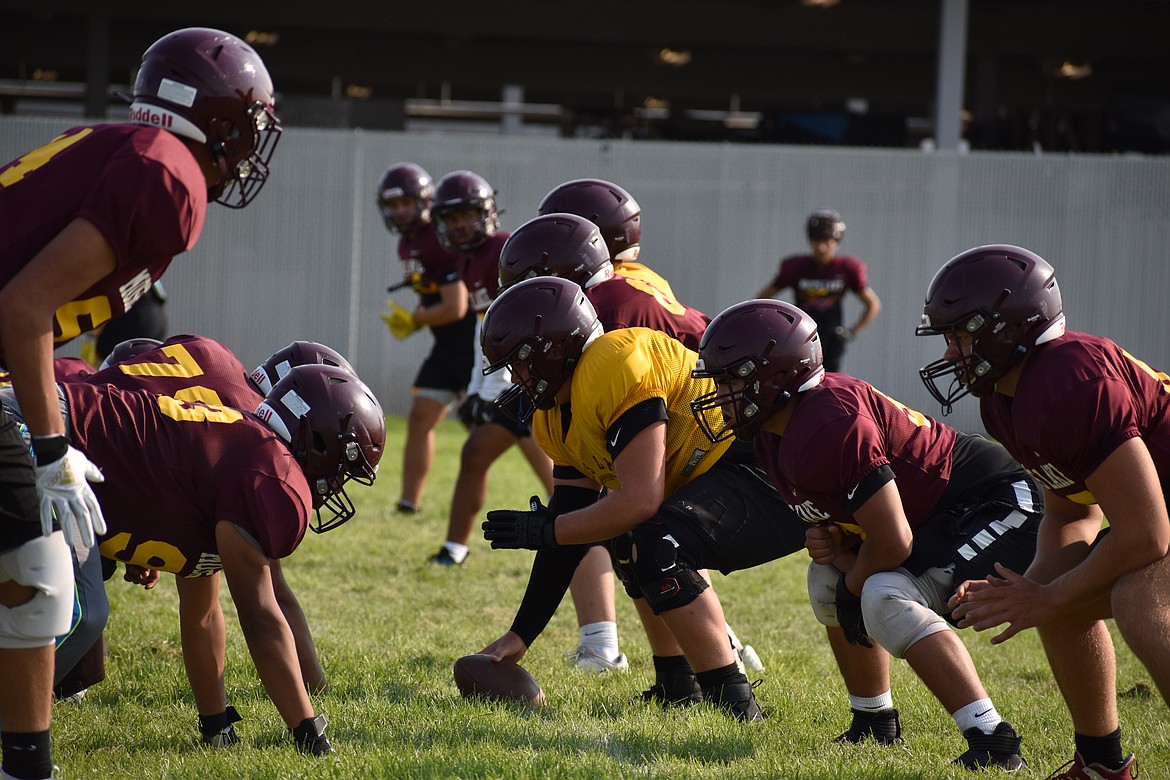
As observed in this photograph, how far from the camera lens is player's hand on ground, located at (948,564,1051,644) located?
3342 mm

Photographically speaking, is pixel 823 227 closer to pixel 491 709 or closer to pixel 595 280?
pixel 595 280

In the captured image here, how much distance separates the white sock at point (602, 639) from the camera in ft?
16.6

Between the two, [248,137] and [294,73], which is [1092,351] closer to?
[248,137]

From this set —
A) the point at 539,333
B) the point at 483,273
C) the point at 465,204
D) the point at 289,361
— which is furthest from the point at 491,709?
the point at 465,204

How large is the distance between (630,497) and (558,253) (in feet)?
3.69

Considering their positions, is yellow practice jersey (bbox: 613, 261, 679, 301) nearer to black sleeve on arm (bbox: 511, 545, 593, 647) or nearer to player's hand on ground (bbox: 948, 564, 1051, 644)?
black sleeve on arm (bbox: 511, 545, 593, 647)

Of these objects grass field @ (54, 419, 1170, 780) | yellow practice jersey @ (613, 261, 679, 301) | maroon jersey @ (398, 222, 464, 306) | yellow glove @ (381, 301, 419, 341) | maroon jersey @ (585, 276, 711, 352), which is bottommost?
grass field @ (54, 419, 1170, 780)

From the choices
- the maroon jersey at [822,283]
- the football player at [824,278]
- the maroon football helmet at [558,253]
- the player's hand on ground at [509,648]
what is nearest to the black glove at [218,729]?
the player's hand on ground at [509,648]

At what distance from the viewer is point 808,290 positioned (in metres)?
12.0

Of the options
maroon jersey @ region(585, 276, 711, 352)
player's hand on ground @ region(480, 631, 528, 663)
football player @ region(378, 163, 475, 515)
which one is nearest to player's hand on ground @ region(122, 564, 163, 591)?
player's hand on ground @ region(480, 631, 528, 663)

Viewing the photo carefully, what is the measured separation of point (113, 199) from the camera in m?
2.96

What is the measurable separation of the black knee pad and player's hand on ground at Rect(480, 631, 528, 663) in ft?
2.00

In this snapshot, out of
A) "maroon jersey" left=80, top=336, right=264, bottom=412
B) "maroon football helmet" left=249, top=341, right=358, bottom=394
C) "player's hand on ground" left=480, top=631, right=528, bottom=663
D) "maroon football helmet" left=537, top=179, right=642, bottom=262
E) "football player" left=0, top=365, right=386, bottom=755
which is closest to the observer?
"football player" left=0, top=365, right=386, bottom=755

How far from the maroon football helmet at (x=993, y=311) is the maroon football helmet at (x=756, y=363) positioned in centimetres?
42
